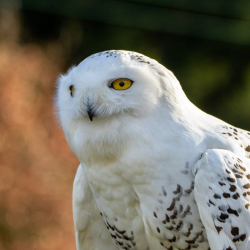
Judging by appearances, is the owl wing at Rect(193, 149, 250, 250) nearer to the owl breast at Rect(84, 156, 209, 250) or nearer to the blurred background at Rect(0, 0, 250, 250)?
the owl breast at Rect(84, 156, 209, 250)

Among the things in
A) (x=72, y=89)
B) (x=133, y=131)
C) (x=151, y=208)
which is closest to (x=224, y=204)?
(x=151, y=208)

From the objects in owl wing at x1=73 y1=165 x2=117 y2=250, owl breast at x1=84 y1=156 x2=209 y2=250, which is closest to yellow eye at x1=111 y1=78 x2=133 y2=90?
owl breast at x1=84 y1=156 x2=209 y2=250

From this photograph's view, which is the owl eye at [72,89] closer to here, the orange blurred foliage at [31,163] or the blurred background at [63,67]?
the blurred background at [63,67]

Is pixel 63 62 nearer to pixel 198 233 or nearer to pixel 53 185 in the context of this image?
pixel 53 185

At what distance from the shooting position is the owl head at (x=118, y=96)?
1.61m

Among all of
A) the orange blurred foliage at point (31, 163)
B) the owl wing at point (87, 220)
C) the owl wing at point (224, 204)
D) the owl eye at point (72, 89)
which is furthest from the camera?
the orange blurred foliage at point (31, 163)

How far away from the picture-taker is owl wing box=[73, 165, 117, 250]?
2.02 m

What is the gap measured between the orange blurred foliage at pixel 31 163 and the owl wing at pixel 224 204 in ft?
11.1

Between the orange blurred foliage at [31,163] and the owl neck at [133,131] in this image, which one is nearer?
the owl neck at [133,131]

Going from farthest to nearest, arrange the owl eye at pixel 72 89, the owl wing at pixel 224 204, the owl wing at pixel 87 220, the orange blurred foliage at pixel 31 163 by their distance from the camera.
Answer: the orange blurred foliage at pixel 31 163, the owl wing at pixel 87 220, the owl eye at pixel 72 89, the owl wing at pixel 224 204

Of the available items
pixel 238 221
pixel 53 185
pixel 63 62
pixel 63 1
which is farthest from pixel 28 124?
pixel 238 221

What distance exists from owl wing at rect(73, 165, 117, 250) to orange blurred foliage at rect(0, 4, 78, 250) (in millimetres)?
2784

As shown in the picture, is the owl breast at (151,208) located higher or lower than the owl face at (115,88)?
lower

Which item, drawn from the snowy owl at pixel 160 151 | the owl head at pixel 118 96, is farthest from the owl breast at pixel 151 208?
the owl head at pixel 118 96
